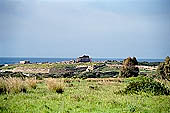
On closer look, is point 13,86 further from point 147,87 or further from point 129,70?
point 129,70

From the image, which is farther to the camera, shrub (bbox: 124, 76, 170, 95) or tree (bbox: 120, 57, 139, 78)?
tree (bbox: 120, 57, 139, 78)

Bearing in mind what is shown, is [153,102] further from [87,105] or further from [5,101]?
[5,101]

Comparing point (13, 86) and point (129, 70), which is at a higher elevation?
point (13, 86)

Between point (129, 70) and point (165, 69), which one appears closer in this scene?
point (165, 69)

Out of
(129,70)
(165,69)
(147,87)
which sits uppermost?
(147,87)

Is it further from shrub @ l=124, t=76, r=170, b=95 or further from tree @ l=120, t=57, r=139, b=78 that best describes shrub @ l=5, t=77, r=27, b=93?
tree @ l=120, t=57, r=139, b=78

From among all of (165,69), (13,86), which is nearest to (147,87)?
(13,86)

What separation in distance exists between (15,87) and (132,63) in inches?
1226

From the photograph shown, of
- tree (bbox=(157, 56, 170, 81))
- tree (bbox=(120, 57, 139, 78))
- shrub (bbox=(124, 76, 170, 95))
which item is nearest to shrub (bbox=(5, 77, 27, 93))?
shrub (bbox=(124, 76, 170, 95))

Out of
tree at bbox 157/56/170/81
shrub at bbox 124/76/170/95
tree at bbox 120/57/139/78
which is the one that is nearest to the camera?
shrub at bbox 124/76/170/95

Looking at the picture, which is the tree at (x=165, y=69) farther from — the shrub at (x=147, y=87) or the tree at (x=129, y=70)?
the shrub at (x=147, y=87)

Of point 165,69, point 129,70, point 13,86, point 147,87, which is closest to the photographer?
point 13,86

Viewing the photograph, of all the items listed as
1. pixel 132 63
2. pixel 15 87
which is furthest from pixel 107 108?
pixel 132 63

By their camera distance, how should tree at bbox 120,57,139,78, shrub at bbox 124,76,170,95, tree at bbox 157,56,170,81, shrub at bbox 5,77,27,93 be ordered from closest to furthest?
shrub at bbox 5,77,27,93 < shrub at bbox 124,76,170,95 < tree at bbox 157,56,170,81 < tree at bbox 120,57,139,78
